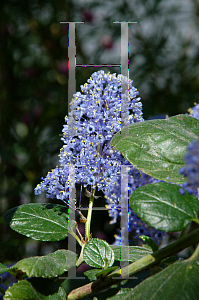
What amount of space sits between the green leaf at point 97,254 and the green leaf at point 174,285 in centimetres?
7

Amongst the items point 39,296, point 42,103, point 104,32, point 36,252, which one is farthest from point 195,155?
point 104,32

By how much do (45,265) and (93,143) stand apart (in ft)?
0.50

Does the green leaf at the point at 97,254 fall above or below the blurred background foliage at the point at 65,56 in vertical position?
below

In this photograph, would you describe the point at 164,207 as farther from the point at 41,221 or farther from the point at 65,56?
the point at 65,56

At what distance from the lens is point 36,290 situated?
1.08 ft

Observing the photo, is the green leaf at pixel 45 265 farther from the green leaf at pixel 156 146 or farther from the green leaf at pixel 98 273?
the green leaf at pixel 156 146

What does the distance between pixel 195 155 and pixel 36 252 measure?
1177 mm

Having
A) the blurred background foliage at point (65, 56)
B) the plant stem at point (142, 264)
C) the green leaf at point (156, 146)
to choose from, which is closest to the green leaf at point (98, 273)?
the plant stem at point (142, 264)

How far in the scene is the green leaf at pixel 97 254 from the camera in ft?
1.12

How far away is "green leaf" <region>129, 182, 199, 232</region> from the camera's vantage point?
27 centimetres

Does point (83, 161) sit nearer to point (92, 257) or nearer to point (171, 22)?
point (92, 257)

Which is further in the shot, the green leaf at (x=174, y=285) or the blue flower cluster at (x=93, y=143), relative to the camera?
the blue flower cluster at (x=93, y=143)

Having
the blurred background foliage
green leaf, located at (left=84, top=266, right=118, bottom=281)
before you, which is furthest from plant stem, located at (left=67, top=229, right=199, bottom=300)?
the blurred background foliage

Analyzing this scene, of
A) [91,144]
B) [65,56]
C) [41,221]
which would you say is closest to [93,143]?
[91,144]
